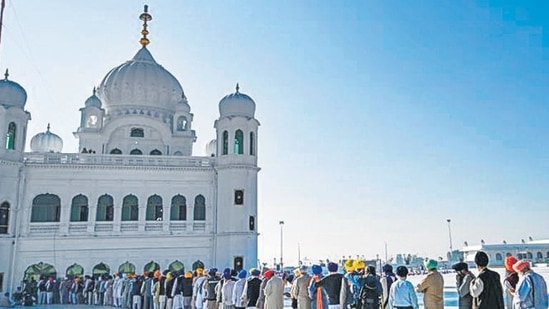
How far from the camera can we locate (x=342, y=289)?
34.9 ft

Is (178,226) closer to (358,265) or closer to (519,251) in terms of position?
(358,265)

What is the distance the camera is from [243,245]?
29.1m

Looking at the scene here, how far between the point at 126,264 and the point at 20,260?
17.1 feet

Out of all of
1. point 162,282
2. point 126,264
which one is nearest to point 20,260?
point 126,264

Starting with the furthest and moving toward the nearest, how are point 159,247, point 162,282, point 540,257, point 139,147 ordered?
point 540,257 < point 139,147 < point 159,247 < point 162,282

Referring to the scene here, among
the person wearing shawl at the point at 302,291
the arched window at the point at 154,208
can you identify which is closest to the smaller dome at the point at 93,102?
the arched window at the point at 154,208

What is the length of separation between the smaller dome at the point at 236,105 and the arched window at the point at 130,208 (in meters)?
7.28

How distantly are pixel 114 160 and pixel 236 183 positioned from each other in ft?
22.5

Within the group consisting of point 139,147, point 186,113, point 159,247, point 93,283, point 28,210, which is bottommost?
point 93,283

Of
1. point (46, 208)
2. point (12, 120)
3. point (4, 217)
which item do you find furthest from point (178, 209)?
point (12, 120)

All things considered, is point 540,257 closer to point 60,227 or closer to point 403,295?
point 60,227

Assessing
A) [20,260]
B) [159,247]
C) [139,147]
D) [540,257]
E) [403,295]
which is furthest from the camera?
[540,257]

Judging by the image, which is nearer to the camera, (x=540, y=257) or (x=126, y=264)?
(x=126, y=264)

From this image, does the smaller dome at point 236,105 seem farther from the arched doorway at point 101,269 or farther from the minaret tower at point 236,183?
the arched doorway at point 101,269
